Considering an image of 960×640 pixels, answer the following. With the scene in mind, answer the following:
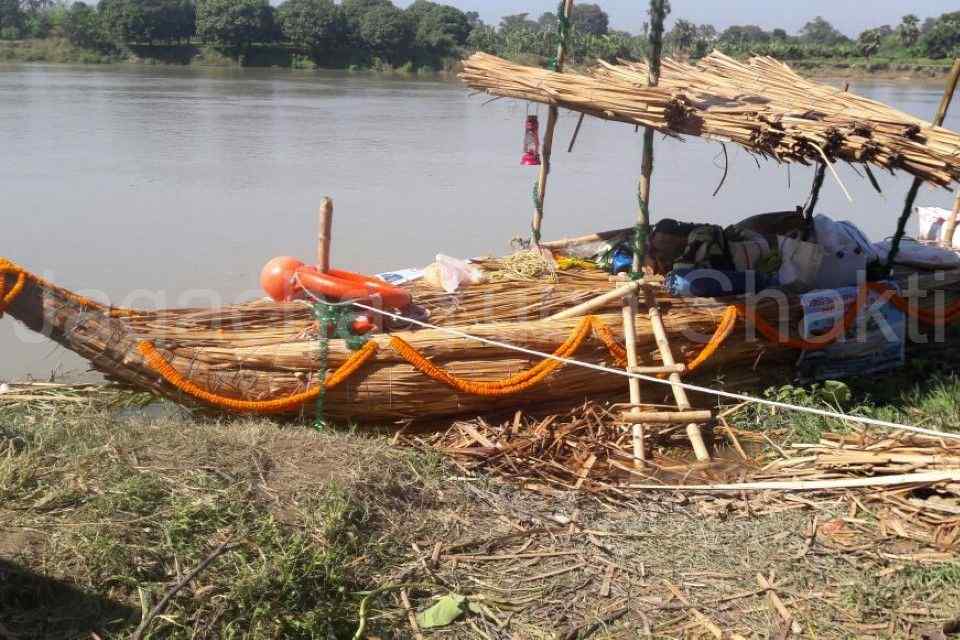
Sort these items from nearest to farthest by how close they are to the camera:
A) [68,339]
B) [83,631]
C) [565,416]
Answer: [83,631] < [68,339] < [565,416]

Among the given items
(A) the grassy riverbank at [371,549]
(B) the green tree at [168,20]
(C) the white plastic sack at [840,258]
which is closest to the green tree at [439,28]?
(B) the green tree at [168,20]

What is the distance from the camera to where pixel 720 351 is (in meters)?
4.88

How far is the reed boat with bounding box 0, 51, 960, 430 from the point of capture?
3.92m

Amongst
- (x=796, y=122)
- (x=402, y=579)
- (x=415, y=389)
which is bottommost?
(x=402, y=579)

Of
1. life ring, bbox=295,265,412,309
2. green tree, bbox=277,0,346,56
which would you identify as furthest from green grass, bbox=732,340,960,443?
green tree, bbox=277,0,346,56

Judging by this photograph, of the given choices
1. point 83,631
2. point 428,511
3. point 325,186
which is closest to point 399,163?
point 325,186

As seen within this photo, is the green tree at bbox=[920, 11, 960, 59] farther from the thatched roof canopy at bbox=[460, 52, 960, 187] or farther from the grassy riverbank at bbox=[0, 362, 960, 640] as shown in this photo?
the grassy riverbank at bbox=[0, 362, 960, 640]

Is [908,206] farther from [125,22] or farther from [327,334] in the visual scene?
[125,22]

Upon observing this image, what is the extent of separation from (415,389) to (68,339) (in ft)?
5.05

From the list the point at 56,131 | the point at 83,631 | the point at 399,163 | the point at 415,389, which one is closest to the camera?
the point at 83,631

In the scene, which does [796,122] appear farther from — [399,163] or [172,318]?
[399,163]

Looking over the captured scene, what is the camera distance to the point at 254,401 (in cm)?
413

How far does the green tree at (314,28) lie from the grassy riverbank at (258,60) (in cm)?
56

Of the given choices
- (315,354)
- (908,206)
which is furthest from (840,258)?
(315,354)
